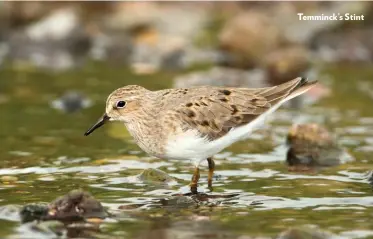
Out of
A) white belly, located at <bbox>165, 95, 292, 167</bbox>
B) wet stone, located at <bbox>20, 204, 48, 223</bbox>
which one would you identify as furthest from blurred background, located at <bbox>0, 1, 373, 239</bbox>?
white belly, located at <bbox>165, 95, 292, 167</bbox>

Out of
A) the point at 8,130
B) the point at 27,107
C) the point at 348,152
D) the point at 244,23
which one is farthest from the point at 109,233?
the point at 244,23

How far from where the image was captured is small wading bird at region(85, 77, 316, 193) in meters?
11.5

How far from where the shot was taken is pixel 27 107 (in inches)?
684

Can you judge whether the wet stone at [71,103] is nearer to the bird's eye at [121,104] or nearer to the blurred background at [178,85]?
the blurred background at [178,85]

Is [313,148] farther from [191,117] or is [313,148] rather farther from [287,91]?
[191,117]

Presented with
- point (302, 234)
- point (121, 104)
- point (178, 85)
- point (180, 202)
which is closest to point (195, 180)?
point (180, 202)

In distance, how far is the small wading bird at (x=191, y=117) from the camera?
1154cm

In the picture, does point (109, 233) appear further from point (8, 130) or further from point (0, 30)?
point (0, 30)

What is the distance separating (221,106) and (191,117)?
60 cm

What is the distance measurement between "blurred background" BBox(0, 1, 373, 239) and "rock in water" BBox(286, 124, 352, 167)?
0.25 m

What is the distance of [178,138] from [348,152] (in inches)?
141

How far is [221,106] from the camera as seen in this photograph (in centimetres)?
1212

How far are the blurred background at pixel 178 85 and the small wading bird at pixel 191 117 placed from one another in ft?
1.94

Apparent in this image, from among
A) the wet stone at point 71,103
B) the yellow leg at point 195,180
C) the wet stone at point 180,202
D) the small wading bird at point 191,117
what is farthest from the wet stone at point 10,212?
the wet stone at point 71,103
